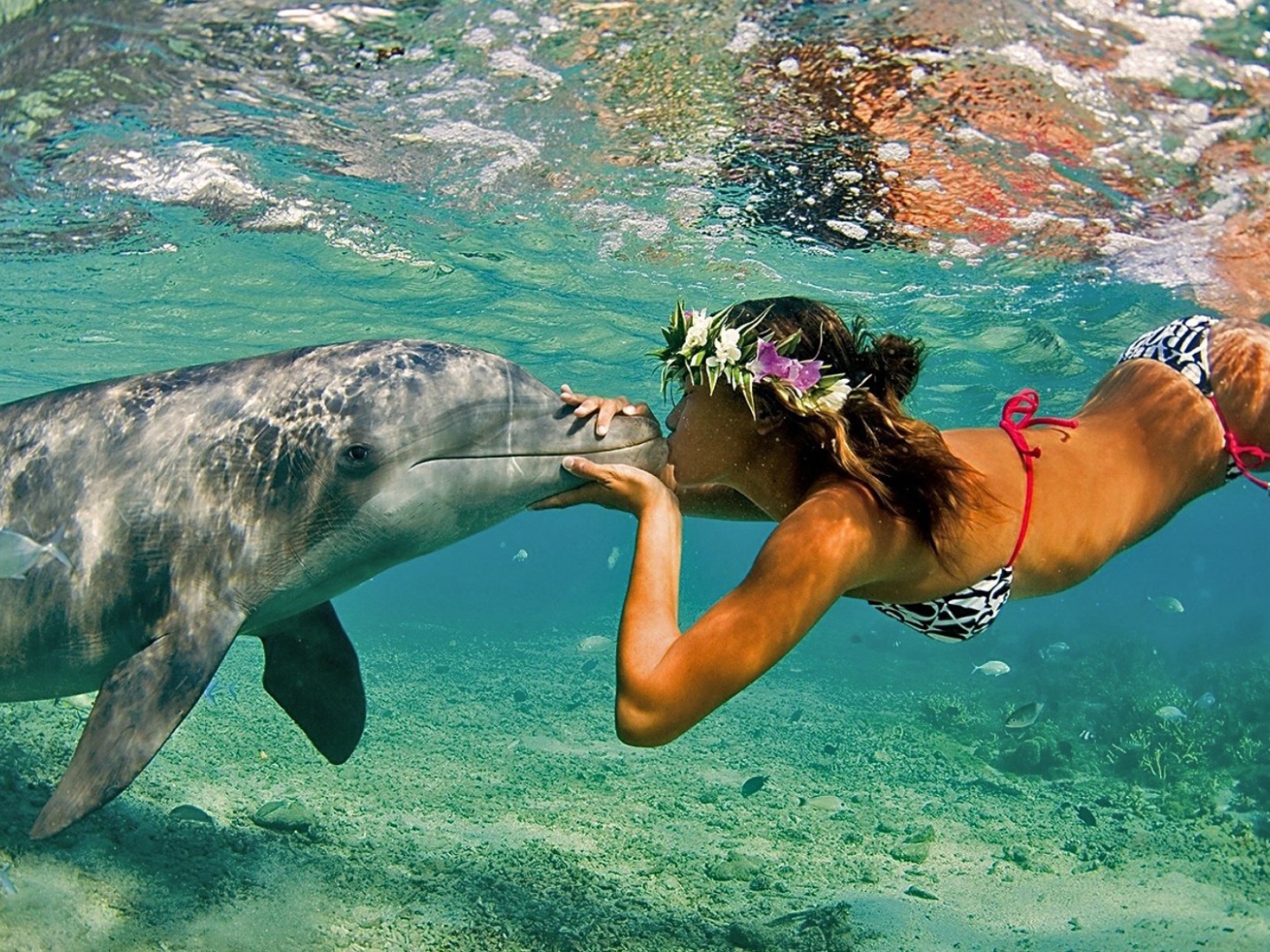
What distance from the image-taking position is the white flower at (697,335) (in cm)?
324

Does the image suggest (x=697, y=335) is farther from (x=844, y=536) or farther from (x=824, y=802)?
(x=824, y=802)

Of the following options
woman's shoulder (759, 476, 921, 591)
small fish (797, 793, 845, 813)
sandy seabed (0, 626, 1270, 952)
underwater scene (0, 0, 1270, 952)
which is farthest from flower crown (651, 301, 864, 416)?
small fish (797, 793, 845, 813)

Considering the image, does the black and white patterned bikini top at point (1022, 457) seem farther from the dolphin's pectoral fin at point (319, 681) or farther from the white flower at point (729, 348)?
the dolphin's pectoral fin at point (319, 681)

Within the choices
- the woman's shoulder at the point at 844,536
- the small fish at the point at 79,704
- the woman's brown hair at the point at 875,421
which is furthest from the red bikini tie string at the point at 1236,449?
the small fish at the point at 79,704

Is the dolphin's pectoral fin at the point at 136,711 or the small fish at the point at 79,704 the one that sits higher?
the dolphin's pectoral fin at the point at 136,711

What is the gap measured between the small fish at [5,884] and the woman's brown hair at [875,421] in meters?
4.90

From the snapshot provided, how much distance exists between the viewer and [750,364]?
304cm

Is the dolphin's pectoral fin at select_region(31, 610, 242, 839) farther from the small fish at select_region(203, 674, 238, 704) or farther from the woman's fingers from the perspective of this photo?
the small fish at select_region(203, 674, 238, 704)

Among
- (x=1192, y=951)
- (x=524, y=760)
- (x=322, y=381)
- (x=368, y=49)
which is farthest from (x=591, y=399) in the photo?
(x=524, y=760)

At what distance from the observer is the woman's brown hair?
286 cm

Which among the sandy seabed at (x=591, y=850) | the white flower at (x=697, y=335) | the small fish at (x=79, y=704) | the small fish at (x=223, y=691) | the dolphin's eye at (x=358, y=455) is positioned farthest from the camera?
the small fish at (x=223, y=691)

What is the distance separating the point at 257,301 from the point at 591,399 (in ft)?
50.8

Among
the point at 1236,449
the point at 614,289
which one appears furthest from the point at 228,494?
the point at 614,289

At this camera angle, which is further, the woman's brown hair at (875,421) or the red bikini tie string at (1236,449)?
the red bikini tie string at (1236,449)
